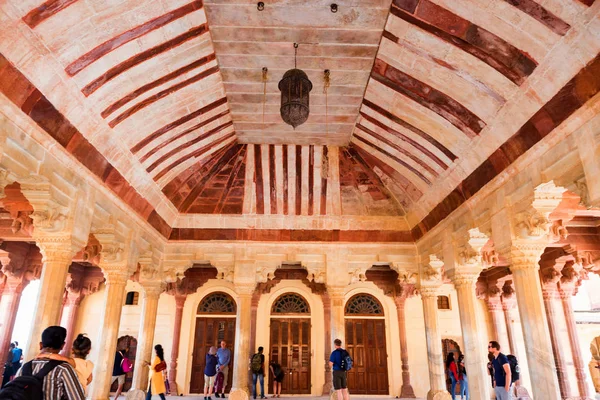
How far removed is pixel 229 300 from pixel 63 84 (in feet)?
28.9

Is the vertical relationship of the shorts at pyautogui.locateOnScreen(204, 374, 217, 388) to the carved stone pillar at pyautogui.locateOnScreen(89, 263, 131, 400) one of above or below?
below

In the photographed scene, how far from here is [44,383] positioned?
7.75 ft

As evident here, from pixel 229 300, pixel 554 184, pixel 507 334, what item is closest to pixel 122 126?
pixel 554 184

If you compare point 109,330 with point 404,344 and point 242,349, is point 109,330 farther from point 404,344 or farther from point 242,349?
point 404,344

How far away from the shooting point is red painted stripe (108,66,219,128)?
553 centimetres

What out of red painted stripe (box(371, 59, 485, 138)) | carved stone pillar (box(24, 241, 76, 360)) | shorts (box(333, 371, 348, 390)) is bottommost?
shorts (box(333, 371, 348, 390))

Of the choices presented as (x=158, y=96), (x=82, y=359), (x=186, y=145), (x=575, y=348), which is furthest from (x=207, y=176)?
(x=575, y=348)

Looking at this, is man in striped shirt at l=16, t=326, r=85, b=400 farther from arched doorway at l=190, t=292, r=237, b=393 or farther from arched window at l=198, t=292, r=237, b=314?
arched window at l=198, t=292, r=237, b=314

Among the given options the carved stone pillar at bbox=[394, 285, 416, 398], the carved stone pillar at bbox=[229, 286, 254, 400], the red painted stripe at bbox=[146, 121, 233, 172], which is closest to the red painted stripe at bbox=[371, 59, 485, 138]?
the red painted stripe at bbox=[146, 121, 233, 172]

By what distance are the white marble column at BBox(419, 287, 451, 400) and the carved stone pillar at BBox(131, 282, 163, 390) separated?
19.1ft

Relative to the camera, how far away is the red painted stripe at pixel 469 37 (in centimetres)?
425

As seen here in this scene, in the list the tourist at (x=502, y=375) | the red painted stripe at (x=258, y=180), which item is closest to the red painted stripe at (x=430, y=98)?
the tourist at (x=502, y=375)

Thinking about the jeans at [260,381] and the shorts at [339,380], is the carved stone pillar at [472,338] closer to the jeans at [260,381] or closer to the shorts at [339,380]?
the shorts at [339,380]

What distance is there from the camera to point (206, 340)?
11695mm
